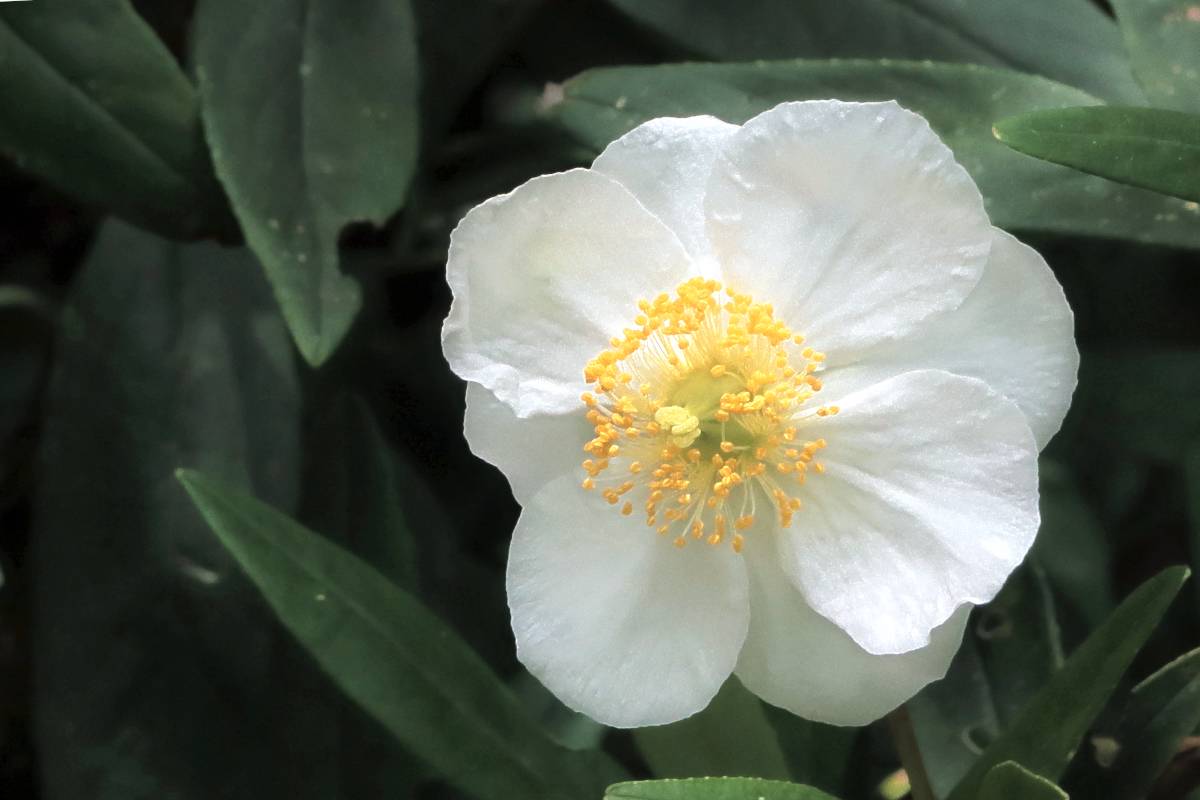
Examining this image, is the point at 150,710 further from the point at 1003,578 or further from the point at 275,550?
the point at 1003,578

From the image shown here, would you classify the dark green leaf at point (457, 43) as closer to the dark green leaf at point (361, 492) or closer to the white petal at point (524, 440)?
the dark green leaf at point (361, 492)

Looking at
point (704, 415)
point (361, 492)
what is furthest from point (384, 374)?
point (704, 415)

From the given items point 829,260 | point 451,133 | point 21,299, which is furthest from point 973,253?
point 21,299

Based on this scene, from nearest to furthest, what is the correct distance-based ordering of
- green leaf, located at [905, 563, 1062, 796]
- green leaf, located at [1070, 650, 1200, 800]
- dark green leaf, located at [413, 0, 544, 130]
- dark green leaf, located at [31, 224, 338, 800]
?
green leaf, located at [1070, 650, 1200, 800], green leaf, located at [905, 563, 1062, 796], dark green leaf, located at [31, 224, 338, 800], dark green leaf, located at [413, 0, 544, 130]

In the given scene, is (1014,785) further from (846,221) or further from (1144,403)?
(1144,403)

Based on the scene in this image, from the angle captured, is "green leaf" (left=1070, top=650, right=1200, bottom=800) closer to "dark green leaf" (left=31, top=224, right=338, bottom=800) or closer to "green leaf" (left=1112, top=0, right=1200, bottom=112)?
"green leaf" (left=1112, top=0, right=1200, bottom=112)

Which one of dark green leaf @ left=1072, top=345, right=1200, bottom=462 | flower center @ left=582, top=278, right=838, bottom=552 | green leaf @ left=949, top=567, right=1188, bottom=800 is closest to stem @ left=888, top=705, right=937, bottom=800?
green leaf @ left=949, top=567, right=1188, bottom=800

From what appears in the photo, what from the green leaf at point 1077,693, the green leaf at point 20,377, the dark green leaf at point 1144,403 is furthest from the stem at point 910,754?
the green leaf at point 20,377
